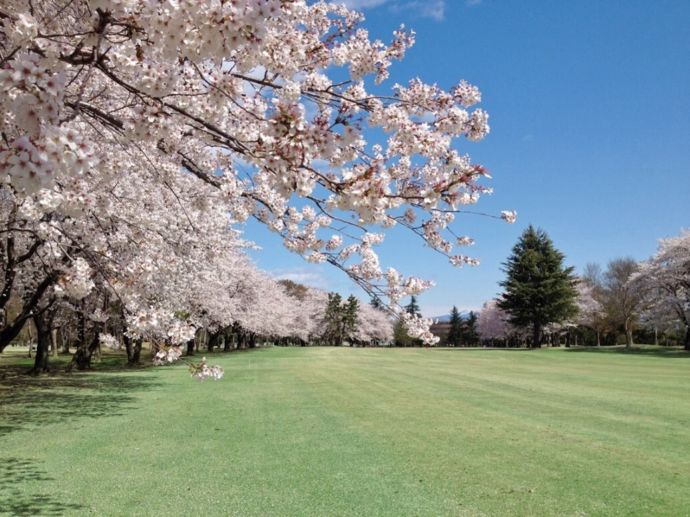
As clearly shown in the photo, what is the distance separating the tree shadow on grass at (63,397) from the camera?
11.2 m

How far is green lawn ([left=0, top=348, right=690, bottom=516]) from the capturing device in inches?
224

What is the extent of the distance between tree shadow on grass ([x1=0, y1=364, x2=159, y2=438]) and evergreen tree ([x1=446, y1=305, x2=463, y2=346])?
80484mm

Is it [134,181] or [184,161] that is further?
[134,181]

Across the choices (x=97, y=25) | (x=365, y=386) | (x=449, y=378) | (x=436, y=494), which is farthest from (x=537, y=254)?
(x=97, y=25)

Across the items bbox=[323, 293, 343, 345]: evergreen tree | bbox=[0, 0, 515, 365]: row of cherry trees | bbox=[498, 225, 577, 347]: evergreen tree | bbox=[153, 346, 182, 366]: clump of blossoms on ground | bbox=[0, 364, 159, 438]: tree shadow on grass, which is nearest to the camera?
bbox=[0, 0, 515, 365]: row of cherry trees

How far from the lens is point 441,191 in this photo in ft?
10.6

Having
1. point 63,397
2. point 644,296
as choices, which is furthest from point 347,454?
point 644,296

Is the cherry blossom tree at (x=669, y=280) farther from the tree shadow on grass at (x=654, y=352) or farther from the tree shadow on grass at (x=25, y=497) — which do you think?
the tree shadow on grass at (x=25, y=497)

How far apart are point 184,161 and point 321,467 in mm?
4388

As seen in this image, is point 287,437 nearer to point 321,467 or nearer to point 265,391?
point 321,467

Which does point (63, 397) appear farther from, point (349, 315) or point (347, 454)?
point (349, 315)

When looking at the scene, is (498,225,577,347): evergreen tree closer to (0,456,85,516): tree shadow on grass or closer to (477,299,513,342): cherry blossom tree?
(477,299,513,342): cherry blossom tree

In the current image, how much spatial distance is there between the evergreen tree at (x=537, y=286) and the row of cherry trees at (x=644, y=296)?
262 cm

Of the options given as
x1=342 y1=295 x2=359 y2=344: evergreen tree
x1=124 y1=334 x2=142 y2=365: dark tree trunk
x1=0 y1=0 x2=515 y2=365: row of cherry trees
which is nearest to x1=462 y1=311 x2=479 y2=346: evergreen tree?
x1=342 y1=295 x2=359 y2=344: evergreen tree
